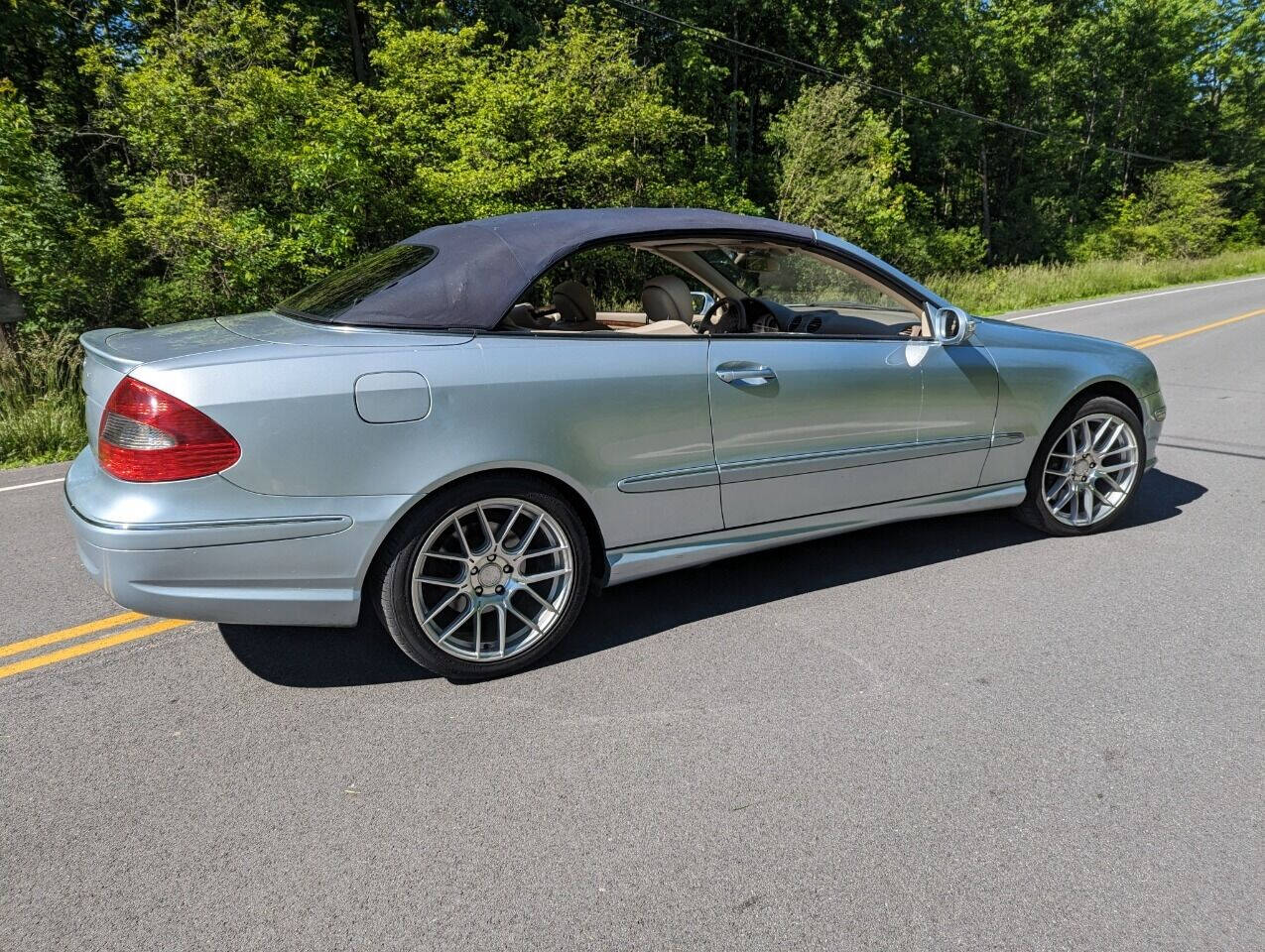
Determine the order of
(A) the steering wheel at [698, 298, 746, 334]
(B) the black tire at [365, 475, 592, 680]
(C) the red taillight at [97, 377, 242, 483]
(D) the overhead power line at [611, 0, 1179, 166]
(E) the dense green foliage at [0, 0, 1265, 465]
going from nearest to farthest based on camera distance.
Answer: (C) the red taillight at [97, 377, 242, 483]
(B) the black tire at [365, 475, 592, 680]
(A) the steering wheel at [698, 298, 746, 334]
(E) the dense green foliage at [0, 0, 1265, 465]
(D) the overhead power line at [611, 0, 1179, 166]

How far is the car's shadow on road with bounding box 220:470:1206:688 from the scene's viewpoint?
320cm

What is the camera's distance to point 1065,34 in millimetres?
40000

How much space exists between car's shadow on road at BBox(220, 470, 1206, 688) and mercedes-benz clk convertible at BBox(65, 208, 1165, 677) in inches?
10.3

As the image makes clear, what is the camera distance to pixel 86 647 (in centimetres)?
337

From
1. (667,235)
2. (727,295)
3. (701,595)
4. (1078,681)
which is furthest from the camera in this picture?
(727,295)

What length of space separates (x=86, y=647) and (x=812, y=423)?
307cm

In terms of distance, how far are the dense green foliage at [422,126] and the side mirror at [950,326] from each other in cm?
968

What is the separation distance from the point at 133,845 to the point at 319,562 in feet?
3.02

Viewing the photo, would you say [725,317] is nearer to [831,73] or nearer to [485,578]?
[485,578]

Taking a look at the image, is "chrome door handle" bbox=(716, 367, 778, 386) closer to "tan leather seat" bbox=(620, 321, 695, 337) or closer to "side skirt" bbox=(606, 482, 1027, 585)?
"tan leather seat" bbox=(620, 321, 695, 337)

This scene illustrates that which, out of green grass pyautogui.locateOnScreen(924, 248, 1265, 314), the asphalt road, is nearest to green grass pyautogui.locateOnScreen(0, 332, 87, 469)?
the asphalt road

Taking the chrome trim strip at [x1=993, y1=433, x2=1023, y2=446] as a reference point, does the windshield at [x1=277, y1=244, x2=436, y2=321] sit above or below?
above

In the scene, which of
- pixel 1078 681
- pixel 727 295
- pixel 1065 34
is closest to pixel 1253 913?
pixel 1078 681

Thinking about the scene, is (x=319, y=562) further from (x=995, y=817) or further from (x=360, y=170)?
(x=360, y=170)
